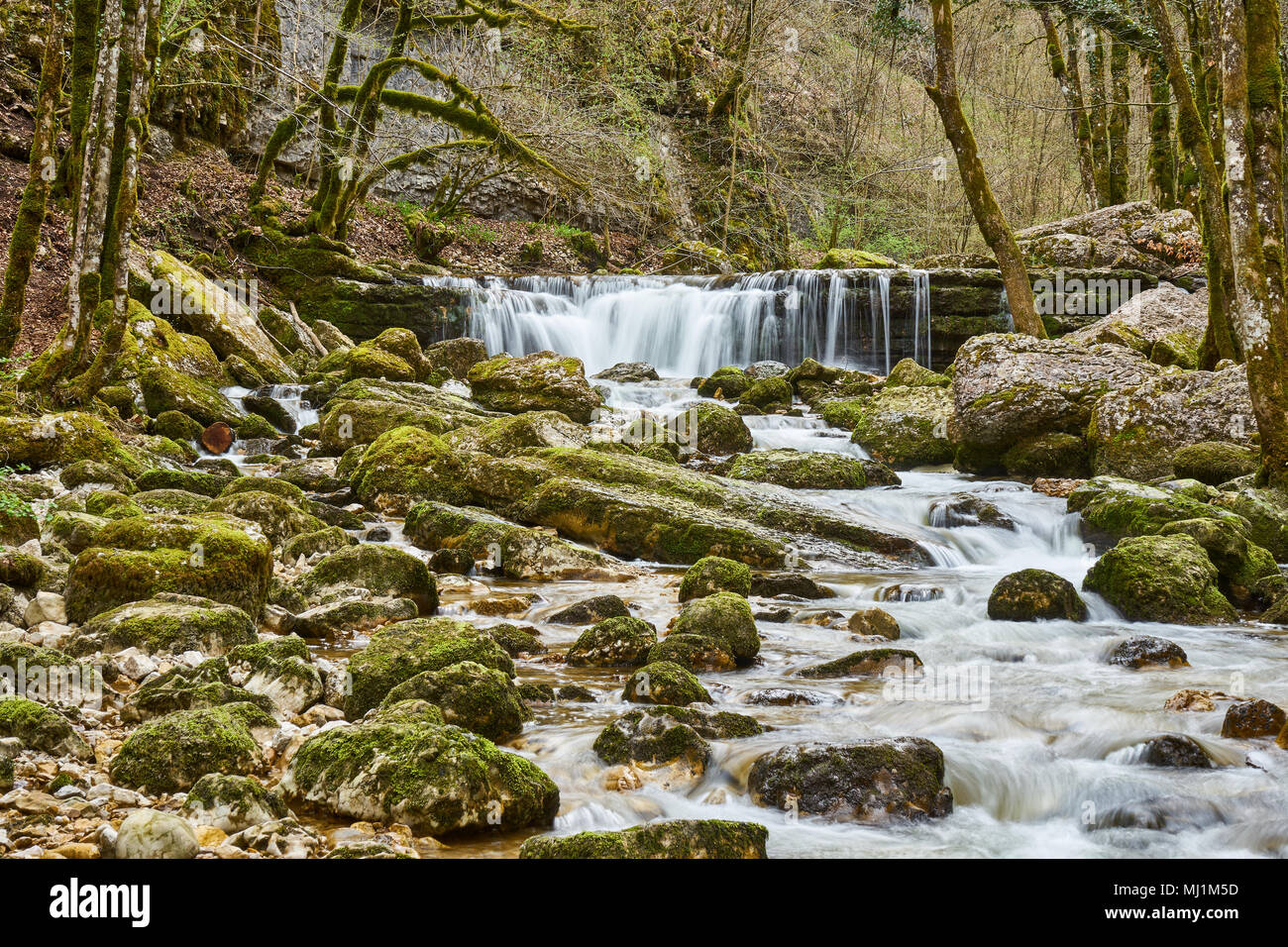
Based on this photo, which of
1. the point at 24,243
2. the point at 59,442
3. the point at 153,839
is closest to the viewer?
the point at 153,839

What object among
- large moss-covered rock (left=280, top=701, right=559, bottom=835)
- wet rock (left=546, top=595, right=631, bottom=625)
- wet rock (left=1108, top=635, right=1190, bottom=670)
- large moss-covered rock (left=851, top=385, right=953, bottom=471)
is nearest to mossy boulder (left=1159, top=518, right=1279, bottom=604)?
wet rock (left=1108, top=635, right=1190, bottom=670)

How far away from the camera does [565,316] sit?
19.7 metres

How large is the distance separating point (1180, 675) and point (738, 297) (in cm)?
1518

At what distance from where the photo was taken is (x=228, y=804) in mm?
3035

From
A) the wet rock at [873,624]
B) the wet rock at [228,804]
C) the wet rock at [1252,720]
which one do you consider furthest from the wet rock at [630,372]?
the wet rock at [228,804]

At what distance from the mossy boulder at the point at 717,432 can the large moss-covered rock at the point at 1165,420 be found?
441cm

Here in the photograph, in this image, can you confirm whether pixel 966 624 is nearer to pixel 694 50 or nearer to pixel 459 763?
pixel 459 763

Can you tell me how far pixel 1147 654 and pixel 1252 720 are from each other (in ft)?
4.55

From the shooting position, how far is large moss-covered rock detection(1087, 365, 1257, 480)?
1027cm

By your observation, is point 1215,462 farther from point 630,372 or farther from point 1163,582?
point 630,372

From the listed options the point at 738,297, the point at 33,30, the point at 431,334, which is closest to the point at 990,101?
the point at 738,297

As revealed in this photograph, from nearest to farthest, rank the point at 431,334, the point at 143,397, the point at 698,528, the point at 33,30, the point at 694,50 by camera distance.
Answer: the point at 698,528 < the point at 143,397 < the point at 33,30 < the point at 431,334 < the point at 694,50

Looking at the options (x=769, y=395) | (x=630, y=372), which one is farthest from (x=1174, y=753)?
(x=630, y=372)

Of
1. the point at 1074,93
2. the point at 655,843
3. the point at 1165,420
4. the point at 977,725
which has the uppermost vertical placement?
the point at 1074,93
